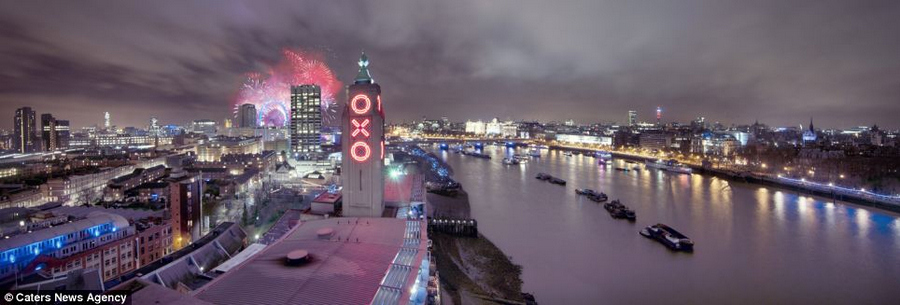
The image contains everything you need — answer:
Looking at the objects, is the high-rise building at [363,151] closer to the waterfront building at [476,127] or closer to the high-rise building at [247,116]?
the high-rise building at [247,116]

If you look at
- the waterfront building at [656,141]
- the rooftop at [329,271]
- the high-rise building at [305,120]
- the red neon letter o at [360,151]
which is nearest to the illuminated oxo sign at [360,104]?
the red neon letter o at [360,151]

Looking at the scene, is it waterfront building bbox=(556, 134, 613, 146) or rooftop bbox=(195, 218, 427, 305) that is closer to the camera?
rooftop bbox=(195, 218, 427, 305)

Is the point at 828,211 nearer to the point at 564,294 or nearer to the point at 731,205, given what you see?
the point at 731,205

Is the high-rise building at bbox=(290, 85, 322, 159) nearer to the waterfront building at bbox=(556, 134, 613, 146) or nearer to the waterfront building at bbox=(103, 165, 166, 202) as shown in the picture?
the waterfront building at bbox=(103, 165, 166, 202)

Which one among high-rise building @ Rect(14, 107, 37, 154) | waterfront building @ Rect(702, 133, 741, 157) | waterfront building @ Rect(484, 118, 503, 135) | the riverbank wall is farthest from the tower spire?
waterfront building @ Rect(484, 118, 503, 135)

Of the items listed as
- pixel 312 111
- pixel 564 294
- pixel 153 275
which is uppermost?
pixel 312 111

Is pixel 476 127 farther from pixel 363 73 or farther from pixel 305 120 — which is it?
pixel 363 73

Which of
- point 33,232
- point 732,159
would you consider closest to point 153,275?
point 33,232
